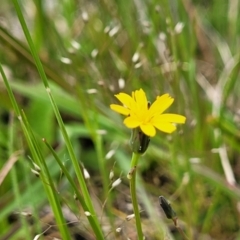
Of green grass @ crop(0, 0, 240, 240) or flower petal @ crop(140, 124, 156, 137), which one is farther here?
green grass @ crop(0, 0, 240, 240)

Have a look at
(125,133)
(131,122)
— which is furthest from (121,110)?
(125,133)

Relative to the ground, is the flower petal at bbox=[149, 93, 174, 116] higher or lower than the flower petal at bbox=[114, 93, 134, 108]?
lower

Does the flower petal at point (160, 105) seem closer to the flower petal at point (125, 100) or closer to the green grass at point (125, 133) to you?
the flower petal at point (125, 100)

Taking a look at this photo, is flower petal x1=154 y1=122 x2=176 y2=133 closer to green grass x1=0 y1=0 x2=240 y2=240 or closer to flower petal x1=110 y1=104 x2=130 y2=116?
flower petal x1=110 y1=104 x2=130 y2=116

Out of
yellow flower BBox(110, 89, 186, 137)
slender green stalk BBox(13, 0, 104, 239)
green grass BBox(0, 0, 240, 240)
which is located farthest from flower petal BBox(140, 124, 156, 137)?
green grass BBox(0, 0, 240, 240)

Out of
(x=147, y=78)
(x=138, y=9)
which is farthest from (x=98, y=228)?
(x=138, y=9)

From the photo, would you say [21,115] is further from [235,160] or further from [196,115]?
[235,160]
